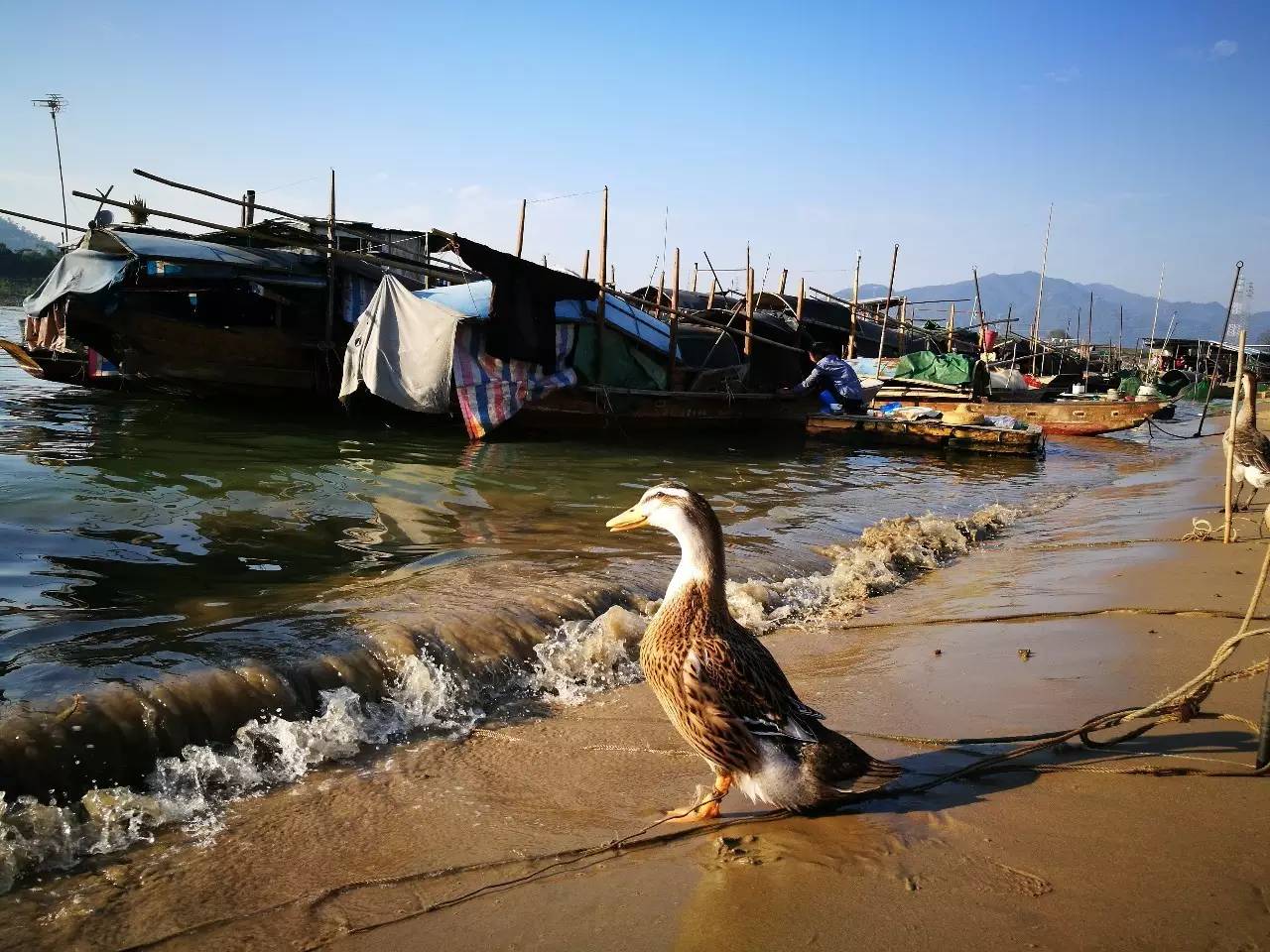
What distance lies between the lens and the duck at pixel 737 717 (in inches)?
108

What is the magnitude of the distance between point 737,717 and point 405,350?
1327cm

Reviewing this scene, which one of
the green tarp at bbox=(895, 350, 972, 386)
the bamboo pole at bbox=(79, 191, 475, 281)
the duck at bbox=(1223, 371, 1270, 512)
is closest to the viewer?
the duck at bbox=(1223, 371, 1270, 512)

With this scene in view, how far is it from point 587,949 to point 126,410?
16455mm

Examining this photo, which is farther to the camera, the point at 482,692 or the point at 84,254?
the point at 84,254

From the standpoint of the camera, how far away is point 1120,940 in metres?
2.14

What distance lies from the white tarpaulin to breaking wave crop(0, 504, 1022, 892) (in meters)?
9.45

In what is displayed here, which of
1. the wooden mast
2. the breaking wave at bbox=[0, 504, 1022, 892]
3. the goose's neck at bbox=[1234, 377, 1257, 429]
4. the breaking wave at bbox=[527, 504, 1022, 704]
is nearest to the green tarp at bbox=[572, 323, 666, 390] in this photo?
the wooden mast

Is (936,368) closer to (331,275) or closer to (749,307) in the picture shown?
(749,307)

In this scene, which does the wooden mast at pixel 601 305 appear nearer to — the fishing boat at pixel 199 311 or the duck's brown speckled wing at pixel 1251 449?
the fishing boat at pixel 199 311

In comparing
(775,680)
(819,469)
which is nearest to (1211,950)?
(775,680)

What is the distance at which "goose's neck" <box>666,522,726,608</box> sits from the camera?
9.75ft

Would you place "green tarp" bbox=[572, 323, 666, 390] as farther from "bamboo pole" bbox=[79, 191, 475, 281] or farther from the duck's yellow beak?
the duck's yellow beak

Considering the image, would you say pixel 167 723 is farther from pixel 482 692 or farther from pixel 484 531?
pixel 484 531

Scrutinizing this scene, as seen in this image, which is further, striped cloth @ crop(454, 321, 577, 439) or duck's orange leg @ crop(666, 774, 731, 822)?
striped cloth @ crop(454, 321, 577, 439)
